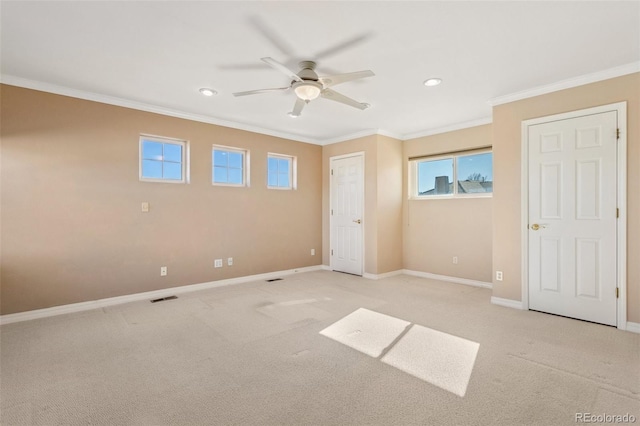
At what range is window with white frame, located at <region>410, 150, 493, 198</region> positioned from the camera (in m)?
4.94

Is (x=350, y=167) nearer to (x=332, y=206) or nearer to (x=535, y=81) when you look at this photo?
(x=332, y=206)

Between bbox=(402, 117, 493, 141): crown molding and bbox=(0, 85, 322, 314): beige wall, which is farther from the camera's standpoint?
bbox=(402, 117, 493, 141): crown molding

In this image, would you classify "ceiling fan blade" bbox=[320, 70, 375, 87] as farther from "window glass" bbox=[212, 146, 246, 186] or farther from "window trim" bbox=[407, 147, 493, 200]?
"window trim" bbox=[407, 147, 493, 200]

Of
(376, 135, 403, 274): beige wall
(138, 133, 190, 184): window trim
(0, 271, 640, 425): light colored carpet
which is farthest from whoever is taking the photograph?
(376, 135, 403, 274): beige wall

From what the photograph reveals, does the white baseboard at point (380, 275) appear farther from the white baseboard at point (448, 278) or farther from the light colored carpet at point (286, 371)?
the light colored carpet at point (286, 371)

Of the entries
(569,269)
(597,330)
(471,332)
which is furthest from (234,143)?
(597,330)

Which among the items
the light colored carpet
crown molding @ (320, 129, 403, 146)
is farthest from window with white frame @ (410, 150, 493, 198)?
the light colored carpet

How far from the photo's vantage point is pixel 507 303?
3811mm

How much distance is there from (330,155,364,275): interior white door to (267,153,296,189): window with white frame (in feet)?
2.67

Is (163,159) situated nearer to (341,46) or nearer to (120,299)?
(120,299)

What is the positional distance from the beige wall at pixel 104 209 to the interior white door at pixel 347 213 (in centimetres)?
140

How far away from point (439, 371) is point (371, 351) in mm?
554

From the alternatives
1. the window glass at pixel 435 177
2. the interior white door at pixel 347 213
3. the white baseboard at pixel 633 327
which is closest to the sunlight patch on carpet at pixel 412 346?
the white baseboard at pixel 633 327

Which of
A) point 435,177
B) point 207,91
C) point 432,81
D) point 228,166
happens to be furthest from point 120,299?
point 435,177
